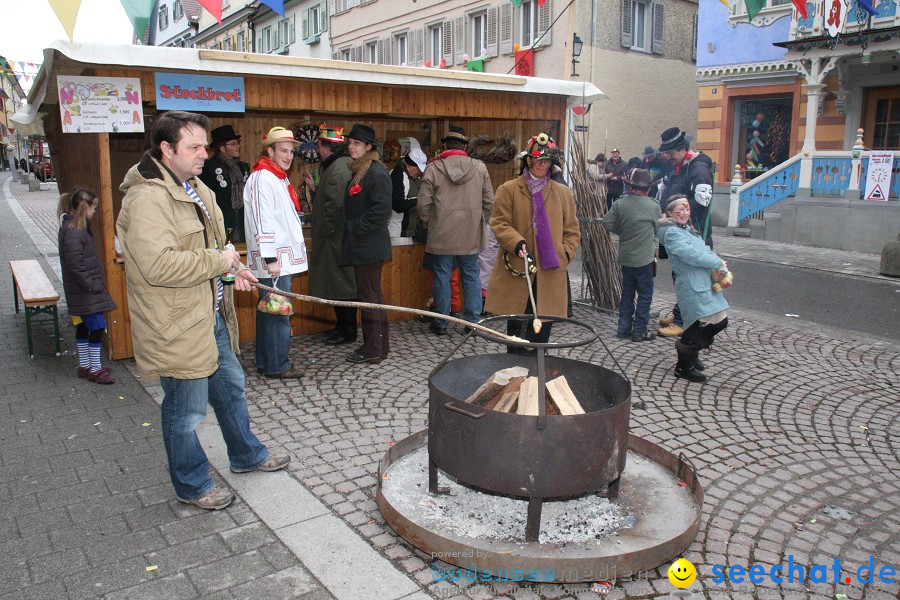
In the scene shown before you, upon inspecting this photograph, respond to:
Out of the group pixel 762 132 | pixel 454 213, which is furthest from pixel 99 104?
pixel 762 132

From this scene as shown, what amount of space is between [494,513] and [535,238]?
8.31ft

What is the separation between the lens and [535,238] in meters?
5.43

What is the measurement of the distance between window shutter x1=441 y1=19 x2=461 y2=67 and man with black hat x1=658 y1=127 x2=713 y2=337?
1791 cm

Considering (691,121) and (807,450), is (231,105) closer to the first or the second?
(807,450)

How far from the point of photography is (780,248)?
14.5m

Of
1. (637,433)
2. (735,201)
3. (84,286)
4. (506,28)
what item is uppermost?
(506,28)

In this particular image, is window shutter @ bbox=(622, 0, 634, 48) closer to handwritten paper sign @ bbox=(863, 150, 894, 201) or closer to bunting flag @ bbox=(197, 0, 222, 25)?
handwritten paper sign @ bbox=(863, 150, 894, 201)

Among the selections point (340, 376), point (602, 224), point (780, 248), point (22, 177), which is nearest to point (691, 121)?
point (780, 248)

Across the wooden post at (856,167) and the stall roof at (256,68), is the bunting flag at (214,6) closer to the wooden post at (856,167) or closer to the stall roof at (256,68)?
the stall roof at (256,68)

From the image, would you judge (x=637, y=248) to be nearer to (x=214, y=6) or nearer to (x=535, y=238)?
(x=535, y=238)

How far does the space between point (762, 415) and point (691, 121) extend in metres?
21.0

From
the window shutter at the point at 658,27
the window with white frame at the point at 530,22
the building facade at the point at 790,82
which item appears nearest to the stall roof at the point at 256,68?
the building facade at the point at 790,82

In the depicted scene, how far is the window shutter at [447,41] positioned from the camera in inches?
954

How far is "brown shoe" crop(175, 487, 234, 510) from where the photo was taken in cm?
350
